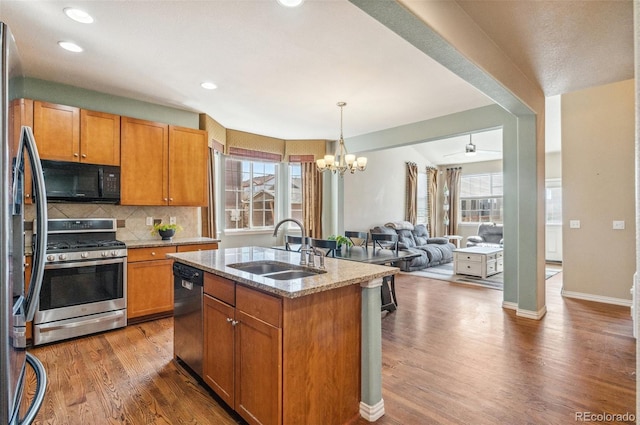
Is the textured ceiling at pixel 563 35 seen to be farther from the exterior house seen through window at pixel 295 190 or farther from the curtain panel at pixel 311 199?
the exterior house seen through window at pixel 295 190

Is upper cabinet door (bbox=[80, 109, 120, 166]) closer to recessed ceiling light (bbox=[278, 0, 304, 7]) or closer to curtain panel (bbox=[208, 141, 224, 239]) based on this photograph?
curtain panel (bbox=[208, 141, 224, 239])

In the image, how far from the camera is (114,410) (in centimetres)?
206

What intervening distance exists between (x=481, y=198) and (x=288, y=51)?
28.0 feet

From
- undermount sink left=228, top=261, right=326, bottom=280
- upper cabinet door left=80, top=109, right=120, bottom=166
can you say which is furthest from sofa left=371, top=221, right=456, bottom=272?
upper cabinet door left=80, top=109, right=120, bottom=166

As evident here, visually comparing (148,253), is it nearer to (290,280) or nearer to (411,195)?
(290,280)

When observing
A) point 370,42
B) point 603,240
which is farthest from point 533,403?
point 603,240

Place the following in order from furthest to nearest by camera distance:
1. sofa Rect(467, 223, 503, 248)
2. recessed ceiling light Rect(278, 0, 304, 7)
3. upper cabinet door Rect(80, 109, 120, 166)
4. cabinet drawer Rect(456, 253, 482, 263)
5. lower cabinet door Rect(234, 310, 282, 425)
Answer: sofa Rect(467, 223, 503, 248)
cabinet drawer Rect(456, 253, 482, 263)
upper cabinet door Rect(80, 109, 120, 166)
recessed ceiling light Rect(278, 0, 304, 7)
lower cabinet door Rect(234, 310, 282, 425)

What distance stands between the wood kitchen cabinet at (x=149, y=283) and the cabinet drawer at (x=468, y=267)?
192 inches

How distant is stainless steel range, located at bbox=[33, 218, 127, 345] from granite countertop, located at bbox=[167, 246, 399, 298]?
120 centimetres

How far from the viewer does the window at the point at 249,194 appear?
573 cm

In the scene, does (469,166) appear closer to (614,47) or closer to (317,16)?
(614,47)

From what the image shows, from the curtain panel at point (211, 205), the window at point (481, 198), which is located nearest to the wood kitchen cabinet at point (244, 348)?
the curtain panel at point (211, 205)

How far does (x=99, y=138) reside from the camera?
3523 mm

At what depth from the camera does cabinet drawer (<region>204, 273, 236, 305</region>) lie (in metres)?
1.95
